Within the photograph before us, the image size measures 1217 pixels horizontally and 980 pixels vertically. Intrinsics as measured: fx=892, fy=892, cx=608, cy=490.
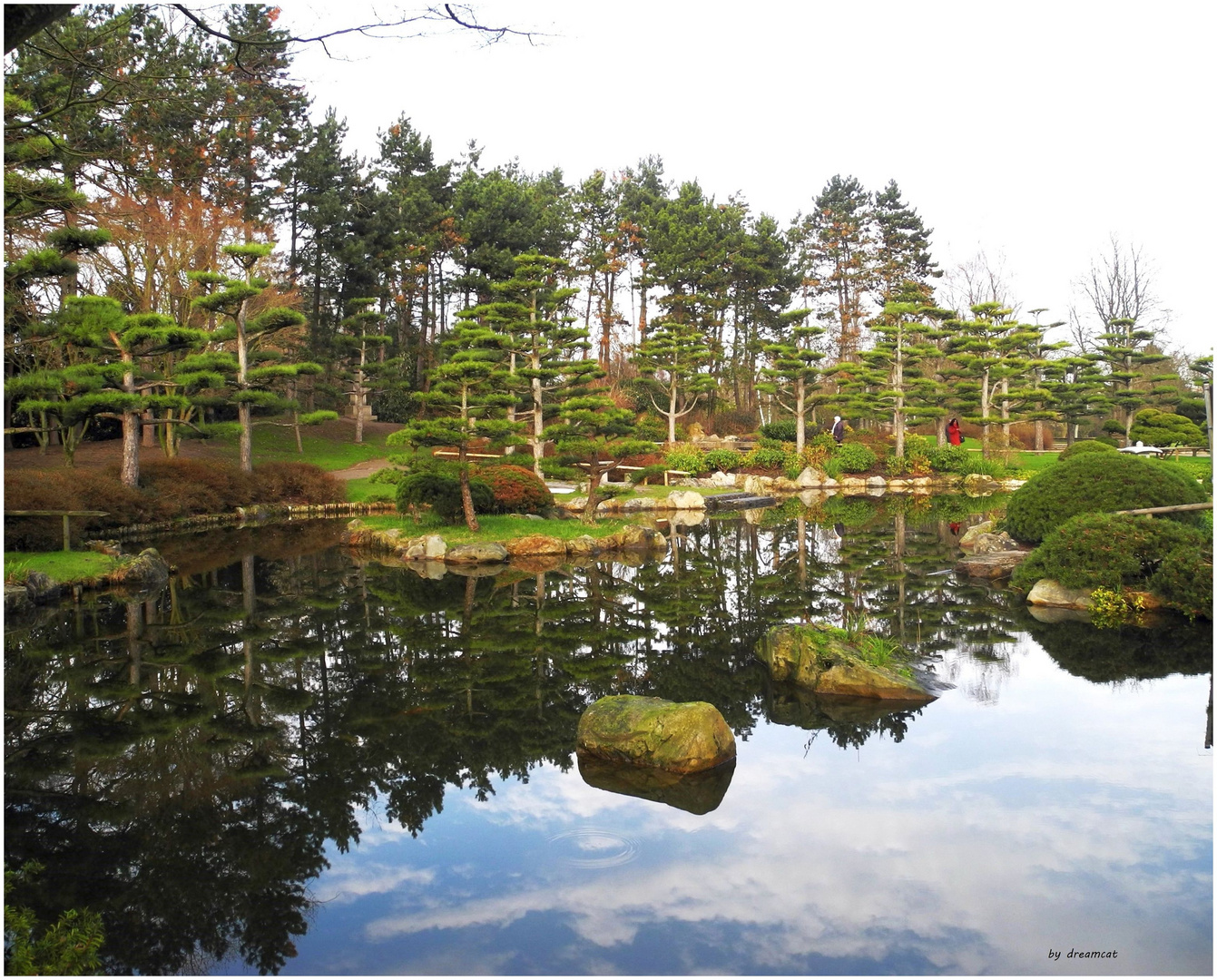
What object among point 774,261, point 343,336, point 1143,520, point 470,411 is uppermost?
point 774,261

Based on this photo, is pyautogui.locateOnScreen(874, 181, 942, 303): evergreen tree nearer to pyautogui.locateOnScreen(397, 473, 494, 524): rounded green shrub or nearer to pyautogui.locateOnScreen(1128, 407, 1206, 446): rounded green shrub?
pyautogui.locateOnScreen(1128, 407, 1206, 446): rounded green shrub

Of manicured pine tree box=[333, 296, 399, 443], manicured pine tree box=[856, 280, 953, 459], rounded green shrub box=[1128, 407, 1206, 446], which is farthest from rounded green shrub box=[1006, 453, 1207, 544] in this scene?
rounded green shrub box=[1128, 407, 1206, 446]

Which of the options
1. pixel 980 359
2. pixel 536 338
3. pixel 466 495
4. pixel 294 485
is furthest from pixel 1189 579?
pixel 980 359

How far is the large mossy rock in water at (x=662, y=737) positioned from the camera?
5.42m

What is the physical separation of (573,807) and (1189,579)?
661 cm

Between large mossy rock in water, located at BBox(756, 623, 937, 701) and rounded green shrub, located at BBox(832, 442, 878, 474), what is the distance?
2126 centimetres

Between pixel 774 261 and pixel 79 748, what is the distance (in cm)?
3302

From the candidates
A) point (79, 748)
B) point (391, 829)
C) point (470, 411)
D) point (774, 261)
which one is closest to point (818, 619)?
point (391, 829)

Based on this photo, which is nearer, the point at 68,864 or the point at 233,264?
the point at 68,864

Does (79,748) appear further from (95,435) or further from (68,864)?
(95,435)

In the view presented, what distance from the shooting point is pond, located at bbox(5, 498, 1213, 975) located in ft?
12.0

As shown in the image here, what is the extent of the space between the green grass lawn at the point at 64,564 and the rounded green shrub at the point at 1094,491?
11923 mm

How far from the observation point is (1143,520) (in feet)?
29.7

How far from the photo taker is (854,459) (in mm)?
28141
